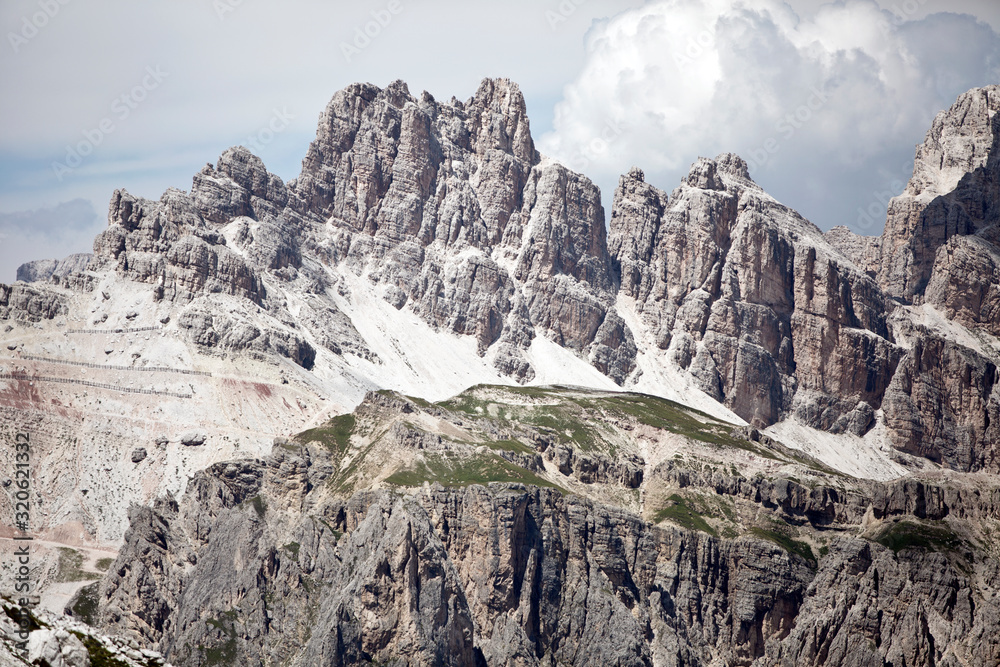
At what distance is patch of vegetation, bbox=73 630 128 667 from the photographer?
259 ft

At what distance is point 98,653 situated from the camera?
8006cm

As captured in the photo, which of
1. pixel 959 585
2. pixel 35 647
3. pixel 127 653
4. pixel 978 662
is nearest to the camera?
pixel 35 647

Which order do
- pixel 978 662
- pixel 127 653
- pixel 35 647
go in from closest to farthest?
pixel 35 647, pixel 127 653, pixel 978 662

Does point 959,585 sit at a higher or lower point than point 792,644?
higher

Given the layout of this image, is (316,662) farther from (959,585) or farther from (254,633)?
(959,585)

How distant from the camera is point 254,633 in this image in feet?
655

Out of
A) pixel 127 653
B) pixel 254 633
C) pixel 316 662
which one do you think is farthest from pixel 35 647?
pixel 254 633

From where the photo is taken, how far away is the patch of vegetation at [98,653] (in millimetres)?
79062

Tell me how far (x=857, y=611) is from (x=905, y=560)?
13658 mm

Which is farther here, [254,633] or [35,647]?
[254,633]

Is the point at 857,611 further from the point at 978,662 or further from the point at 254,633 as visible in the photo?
the point at 254,633

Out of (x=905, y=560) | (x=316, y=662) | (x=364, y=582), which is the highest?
(x=905, y=560)

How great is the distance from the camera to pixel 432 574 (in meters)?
199

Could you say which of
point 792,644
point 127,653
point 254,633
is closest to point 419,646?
point 254,633
